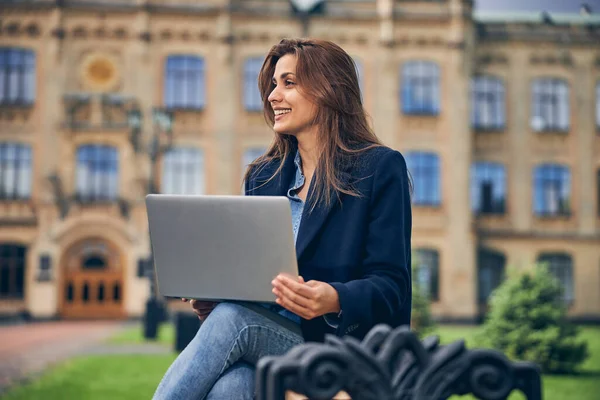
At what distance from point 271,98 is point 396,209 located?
64 cm

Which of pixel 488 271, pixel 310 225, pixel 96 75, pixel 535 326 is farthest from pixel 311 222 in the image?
pixel 488 271

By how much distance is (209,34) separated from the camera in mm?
25344

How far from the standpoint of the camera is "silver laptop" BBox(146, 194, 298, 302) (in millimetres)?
2334

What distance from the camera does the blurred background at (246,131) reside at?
24125 millimetres

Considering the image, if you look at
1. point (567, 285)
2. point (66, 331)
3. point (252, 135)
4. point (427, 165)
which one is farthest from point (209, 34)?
point (567, 285)

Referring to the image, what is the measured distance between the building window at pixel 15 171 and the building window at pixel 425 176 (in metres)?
11.9

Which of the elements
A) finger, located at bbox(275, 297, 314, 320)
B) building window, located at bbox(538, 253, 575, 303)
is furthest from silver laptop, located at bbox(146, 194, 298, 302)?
building window, located at bbox(538, 253, 575, 303)

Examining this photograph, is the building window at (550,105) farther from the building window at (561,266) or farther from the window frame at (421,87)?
the building window at (561,266)

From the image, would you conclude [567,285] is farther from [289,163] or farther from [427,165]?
[289,163]

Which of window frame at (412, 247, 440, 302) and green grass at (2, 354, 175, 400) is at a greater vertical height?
window frame at (412, 247, 440, 302)

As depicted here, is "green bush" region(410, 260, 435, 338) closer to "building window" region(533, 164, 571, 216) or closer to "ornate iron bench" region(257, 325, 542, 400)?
"ornate iron bench" region(257, 325, 542, 400)

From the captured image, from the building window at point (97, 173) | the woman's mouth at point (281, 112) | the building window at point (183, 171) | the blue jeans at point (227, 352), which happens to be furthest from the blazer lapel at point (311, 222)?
the building window at point (97, 173)

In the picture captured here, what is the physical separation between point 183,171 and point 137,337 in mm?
7577

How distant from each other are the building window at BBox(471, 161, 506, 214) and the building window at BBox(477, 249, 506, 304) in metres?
1.41
